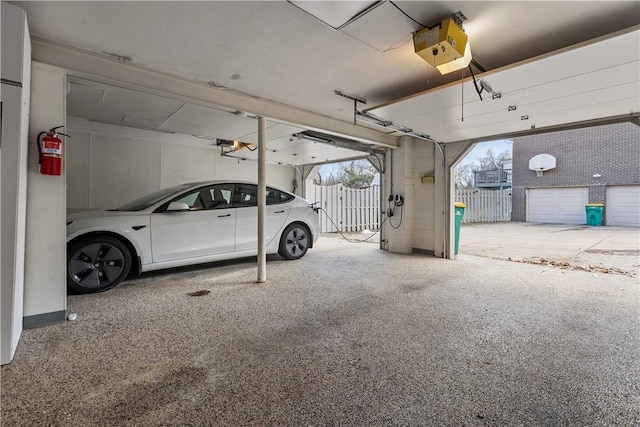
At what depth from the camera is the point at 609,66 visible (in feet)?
8.28

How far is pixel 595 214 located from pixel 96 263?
16934mm

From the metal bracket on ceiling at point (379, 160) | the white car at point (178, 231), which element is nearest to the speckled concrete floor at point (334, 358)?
the white car at point (178, 231)

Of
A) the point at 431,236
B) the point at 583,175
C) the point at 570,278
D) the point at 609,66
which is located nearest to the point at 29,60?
the point at 609,66

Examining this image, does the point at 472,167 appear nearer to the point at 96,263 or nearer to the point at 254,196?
the point at 254,196

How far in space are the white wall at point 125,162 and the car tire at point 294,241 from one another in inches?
114

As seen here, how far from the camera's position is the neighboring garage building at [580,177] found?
41.2 ft

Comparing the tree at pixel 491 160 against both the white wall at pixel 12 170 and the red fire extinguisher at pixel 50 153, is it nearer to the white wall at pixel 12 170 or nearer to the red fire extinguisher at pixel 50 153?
the red fire extinguisher at pixel 50 153

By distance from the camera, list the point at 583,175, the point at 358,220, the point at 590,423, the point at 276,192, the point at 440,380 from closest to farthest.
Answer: the point at 590,423 → the point at 440,380 → the point at 276,192 → the point at 358,220 → the point at 583,175

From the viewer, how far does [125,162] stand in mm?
5844

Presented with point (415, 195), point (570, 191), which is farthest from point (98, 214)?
point (570, 191)

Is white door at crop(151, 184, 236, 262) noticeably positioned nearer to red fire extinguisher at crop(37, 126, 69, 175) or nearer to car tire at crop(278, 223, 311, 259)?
car tire at crop(278, 223, 311, 259)

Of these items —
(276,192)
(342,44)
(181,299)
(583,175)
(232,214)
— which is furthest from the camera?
(583,175)

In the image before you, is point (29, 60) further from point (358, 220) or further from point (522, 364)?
point (358, 220)

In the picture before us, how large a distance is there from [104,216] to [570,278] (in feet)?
19.6
